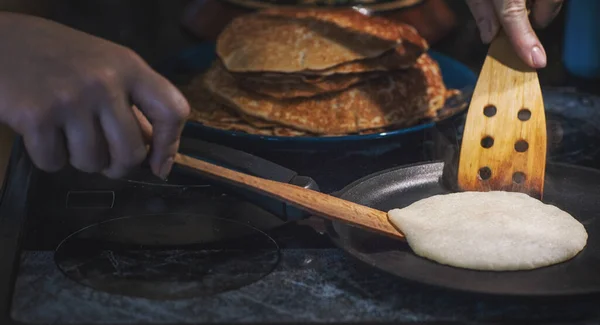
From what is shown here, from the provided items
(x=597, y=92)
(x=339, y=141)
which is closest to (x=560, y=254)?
(x=339, y=141)

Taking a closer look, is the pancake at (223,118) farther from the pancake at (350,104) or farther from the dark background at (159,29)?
the dark background at (159,29)

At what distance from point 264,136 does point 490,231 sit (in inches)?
15.2

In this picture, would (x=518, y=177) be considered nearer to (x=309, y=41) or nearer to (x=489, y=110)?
(x=489, y=110)

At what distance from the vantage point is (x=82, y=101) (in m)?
0.82

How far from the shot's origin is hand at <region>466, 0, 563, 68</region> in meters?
1.12

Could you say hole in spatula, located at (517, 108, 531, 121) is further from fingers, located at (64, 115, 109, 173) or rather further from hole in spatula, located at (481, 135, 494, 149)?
fingers, located at (64, 115, 109, 173)

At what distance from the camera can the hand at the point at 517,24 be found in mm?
1116

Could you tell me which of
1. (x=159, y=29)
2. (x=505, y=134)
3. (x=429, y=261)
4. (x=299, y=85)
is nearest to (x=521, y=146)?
(x=505, y=134)

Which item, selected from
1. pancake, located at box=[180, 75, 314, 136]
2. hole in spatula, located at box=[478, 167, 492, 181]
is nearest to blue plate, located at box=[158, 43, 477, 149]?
pancake, located at box=[180, 75, 314, 136]

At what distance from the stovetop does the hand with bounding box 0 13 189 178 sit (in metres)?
0.13

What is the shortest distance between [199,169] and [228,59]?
0.44 meters

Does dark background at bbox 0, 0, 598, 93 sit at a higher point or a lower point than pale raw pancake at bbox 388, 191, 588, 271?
lower

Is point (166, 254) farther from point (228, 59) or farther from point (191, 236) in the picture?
point (228, 59)

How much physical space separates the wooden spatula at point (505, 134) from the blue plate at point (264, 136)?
0.44 feet
